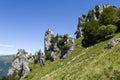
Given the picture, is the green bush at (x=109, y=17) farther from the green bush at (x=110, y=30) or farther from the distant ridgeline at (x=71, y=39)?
the green bush at (x=110, y=30)

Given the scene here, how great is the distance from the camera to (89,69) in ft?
106

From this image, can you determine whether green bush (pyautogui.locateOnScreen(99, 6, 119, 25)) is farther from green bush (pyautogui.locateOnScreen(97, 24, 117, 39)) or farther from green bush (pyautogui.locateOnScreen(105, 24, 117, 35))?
green bush (pyautogui.locateOnScreen(105, 24, 117, 35))

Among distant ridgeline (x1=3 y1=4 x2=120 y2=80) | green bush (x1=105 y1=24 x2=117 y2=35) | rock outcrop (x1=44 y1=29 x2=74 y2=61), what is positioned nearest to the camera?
green bush (x1=105 y1=24 x2=117 y2=35)

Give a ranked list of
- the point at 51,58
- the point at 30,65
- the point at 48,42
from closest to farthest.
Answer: the point at 51,58
the point at 30,65
the point at 48,42

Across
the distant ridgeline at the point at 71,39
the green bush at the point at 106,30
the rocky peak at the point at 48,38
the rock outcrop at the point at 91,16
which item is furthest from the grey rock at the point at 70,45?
the rock outcrop at the point at 91,16

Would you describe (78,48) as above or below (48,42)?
below

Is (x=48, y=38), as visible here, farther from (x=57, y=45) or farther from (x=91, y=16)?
(x=91, y=16)

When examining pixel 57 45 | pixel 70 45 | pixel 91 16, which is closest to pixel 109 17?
pixel 70 45

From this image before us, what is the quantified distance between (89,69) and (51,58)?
62.7 metres

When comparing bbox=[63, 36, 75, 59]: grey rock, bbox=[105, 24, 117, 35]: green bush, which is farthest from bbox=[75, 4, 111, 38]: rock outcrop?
bbox=[105, 24, 117, 35]: green bush

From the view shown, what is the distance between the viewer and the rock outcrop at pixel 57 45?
8688 centimetres

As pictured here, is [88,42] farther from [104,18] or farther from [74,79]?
[74,79]

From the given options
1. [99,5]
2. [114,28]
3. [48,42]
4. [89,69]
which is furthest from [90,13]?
[89,69]

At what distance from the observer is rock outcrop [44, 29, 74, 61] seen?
285 ft
